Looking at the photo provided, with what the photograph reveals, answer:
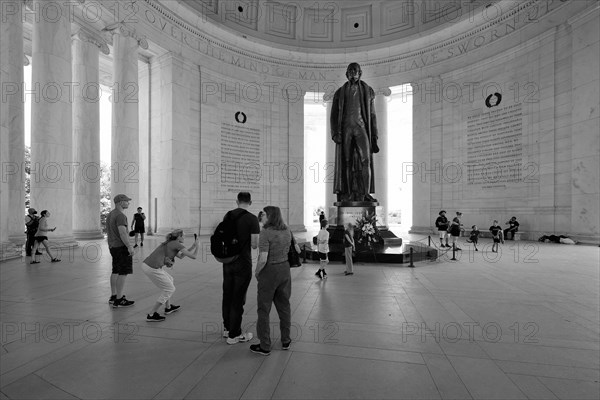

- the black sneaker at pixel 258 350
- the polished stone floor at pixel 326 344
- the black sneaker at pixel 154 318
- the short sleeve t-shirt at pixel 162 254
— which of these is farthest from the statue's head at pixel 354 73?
the black sneaker at pixel 258 350

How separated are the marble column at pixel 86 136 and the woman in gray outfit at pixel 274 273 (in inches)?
557

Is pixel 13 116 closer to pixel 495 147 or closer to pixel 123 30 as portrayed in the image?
pixel 123 30

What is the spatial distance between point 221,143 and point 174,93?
12.7 feet

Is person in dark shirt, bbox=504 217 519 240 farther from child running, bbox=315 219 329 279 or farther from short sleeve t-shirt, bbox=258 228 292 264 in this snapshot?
short sleeve t-shirt, bbox=258 228 292 264

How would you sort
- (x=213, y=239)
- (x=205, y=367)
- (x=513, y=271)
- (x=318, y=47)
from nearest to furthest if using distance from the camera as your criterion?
(x=205, y=367) → (x=213, y=239) → (x=513, y=271) → (x=318, y=47)

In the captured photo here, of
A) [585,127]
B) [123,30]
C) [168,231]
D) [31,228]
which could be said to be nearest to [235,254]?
[31,228]

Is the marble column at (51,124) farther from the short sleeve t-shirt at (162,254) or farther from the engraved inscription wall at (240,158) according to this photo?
the short sleeve t-shirt at (162,254)

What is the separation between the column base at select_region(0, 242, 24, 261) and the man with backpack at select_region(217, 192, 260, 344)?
8.82 metres

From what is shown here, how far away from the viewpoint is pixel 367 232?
9.92m

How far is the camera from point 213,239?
355 cm

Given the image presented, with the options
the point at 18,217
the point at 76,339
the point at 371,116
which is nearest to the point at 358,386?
the point at 76,339

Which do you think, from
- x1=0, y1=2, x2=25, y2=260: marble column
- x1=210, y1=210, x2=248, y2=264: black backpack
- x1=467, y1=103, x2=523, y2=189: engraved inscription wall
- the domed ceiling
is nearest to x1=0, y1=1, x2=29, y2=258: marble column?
x1=0, y1=2, x2=25, y2=260: marble column

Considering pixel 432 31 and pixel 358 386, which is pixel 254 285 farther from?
pixel 432 31

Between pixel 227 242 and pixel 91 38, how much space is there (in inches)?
644
